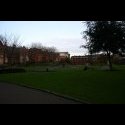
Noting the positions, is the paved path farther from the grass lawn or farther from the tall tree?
the tall tree

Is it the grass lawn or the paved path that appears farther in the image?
the grass lawn

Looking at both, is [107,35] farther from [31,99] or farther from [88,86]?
[31,99]

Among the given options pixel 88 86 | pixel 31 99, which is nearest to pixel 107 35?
pixel 88 86

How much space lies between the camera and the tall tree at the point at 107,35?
1628 inches

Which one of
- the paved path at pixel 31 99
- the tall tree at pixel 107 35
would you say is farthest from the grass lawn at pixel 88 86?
the tall tree at pixel 107 35

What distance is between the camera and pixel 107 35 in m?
41.2

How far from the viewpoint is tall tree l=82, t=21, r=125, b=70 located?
4134cm

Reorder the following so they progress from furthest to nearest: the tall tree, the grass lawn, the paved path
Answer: the tall tree → the grass lawn → the paved path

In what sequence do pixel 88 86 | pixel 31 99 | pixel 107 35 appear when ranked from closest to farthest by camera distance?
pixel 31 99 → pixel 88 86 → pixel 107 35

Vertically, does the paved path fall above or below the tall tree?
below

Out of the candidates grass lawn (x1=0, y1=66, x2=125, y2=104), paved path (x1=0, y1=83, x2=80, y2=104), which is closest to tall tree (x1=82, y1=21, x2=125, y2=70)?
grass lawn (x1=0, y1=66, x2=125, y2=104)

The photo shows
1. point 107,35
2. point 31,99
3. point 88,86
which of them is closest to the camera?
point 31,99

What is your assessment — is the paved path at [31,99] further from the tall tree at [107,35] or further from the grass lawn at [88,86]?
the tall tree at [107,35]
